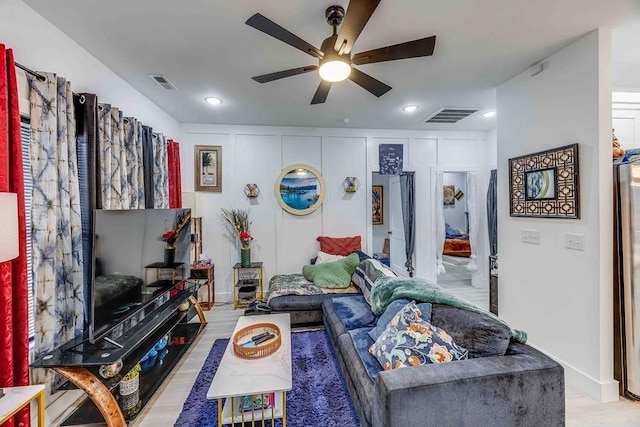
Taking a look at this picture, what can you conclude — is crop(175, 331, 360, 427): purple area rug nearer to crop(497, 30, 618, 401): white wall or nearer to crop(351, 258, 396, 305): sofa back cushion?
crop(351, 258, 396, 305): sofa back cushion

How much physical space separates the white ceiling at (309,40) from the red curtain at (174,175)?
0.63 meters

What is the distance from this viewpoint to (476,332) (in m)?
1.61

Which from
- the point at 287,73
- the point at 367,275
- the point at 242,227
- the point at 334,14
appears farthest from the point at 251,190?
the point at 334,14

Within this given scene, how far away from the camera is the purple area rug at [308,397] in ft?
6.05

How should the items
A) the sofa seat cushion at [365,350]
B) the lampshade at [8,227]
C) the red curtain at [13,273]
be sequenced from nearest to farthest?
the lampshade at [8,227] → the red curtain at [13,273] → the sofa seat cushion at [365,350]

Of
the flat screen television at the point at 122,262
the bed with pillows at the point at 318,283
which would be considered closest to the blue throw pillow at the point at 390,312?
the bed with pillows at the point at 318,283

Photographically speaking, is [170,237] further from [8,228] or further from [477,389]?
[477,389]

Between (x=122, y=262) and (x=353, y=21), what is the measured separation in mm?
2207

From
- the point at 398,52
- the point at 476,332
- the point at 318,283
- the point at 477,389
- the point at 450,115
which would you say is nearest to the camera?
the point at 477,389

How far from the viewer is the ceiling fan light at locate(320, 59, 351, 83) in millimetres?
1773

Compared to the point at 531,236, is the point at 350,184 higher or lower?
higher

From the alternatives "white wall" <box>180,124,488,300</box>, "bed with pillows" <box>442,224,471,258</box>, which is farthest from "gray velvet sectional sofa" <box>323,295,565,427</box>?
"bed with pillows" <box>442,224,471,258</box>

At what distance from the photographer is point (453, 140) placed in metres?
4.73

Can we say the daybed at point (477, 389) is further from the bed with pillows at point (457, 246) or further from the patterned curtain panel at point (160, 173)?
the bed with pillows at point (457, 246)
